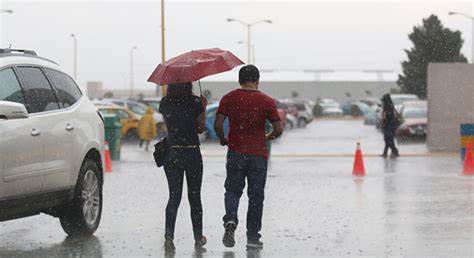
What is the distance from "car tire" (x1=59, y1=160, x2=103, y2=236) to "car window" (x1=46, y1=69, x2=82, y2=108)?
66cm

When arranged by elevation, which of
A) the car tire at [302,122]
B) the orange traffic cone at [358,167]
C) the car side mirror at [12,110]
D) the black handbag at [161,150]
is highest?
the car side mirror at [12,110]

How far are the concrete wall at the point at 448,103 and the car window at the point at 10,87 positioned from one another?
937 inches

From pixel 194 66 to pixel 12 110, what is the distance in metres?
1.89

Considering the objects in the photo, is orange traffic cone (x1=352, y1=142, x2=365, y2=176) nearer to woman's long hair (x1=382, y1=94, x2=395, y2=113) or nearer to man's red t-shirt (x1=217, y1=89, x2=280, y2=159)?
woman's long hair (x1=382, y1=94, x2=395, y2=113)

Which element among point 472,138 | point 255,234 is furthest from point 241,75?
point 472,138

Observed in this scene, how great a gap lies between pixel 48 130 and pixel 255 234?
7.07ft

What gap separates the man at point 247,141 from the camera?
34.9 ft

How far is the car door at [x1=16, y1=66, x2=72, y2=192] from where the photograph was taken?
1058cm

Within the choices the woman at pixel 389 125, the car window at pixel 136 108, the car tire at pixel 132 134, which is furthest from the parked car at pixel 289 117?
the woman at pixel 389 125

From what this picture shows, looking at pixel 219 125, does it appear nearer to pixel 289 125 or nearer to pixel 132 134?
pixel 132 134

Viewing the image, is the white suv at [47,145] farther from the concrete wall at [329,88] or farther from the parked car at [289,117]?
the concrete wall at [329,88]

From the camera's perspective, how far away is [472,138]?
2581cm

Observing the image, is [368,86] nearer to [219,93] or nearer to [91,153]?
[219,93]

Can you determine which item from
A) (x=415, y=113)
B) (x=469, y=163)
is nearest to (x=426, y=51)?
(x=415, y=113)
